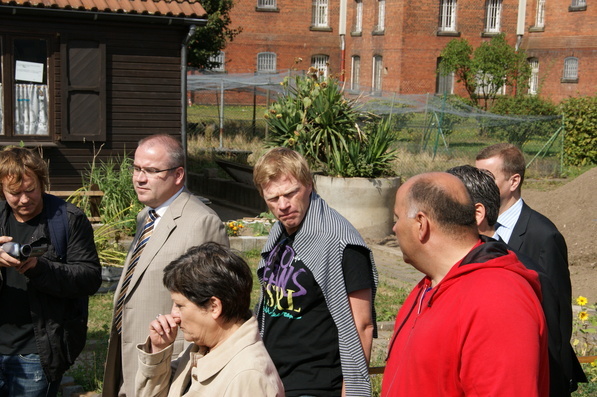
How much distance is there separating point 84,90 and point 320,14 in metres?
31.2

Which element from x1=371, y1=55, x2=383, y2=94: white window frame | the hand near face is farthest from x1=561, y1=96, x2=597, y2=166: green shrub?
the hand near face

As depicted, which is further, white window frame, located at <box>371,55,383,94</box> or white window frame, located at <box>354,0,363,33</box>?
white window frame, located at <box>354,0,363,33</box>

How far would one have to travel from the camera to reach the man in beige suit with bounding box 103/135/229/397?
153 inches

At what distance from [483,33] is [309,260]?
37.4 metres

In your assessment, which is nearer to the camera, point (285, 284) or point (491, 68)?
point (285, 284)

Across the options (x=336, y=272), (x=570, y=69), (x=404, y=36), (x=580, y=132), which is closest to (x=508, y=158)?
(x=336, y=272)

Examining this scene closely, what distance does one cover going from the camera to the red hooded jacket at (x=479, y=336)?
2.25 metres

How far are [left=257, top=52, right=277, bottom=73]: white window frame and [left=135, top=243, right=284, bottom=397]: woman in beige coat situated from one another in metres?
39.3

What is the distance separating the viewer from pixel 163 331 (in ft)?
9.94

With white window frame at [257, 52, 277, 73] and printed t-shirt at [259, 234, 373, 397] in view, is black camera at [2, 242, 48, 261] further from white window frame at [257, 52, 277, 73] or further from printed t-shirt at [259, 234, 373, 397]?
white window frame at [257, 52, 277, 73]

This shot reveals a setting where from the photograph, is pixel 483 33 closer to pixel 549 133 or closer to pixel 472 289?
pixel 549 133

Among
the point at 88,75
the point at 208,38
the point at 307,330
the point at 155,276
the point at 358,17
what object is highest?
the point at 358,17

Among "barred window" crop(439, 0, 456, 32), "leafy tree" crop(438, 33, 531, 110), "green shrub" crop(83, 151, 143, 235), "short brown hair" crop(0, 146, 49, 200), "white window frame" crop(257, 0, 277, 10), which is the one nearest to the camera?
"short brown hair" crop(0, 146, 49, 200)

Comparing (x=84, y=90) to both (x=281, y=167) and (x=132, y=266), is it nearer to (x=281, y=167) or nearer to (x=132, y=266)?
(x=132, y=266)
